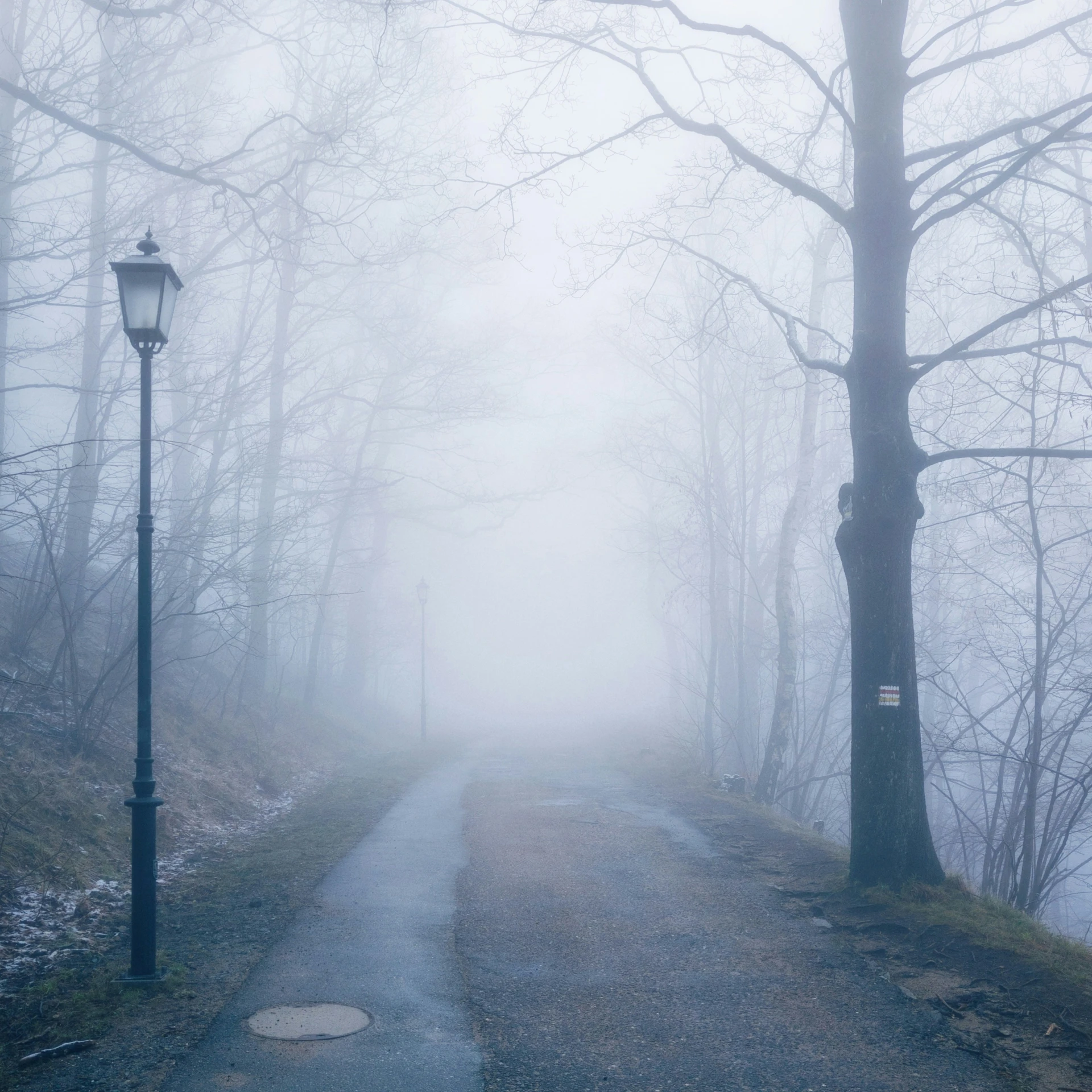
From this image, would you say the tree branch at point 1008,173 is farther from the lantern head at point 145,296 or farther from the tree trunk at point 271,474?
the tree trunk at point 271,474

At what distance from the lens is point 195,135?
513 inches

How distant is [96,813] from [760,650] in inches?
617

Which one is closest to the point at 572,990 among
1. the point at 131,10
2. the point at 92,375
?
the point at 131,10

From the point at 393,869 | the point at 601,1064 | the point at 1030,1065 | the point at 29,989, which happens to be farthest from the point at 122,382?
the point at 1030,1065

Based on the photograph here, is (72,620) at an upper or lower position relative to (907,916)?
upper

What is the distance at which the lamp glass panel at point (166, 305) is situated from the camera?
657 cm

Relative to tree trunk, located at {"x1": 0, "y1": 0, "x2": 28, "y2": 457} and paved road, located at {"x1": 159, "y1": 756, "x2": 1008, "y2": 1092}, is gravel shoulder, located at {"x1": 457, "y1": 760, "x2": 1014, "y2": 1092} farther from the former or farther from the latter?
tree trunk, located at {"x1": 0, "y1": 0, "x2": 28, "y2": 457}

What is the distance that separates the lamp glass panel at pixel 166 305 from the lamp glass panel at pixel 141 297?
0.03m

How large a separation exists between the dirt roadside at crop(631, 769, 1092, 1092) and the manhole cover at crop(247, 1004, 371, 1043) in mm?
3192

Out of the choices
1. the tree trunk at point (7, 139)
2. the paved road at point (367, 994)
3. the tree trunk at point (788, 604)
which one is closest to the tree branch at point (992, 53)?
the tree trunk at point (788, 604)

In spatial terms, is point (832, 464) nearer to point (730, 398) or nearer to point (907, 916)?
point (730, 398)

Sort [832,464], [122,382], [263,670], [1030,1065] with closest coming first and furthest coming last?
1. [1030,1065]
2. [122,382]
3. [263,670]
4. [832,464]

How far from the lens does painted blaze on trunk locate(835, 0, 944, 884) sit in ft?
25.3

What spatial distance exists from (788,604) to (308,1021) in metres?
11.8
